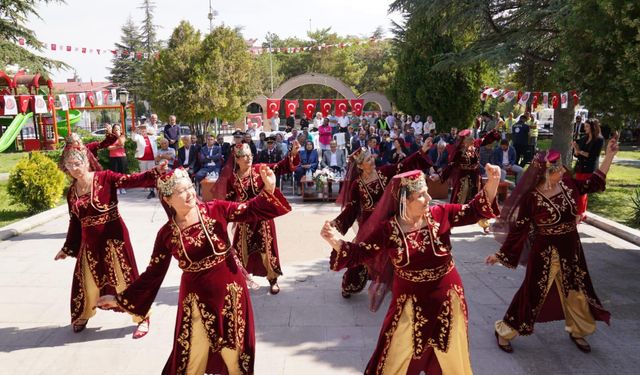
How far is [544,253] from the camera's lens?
4828 mm

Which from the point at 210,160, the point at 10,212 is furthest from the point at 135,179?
the point at 10,212

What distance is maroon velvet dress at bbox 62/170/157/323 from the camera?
521 centimetres

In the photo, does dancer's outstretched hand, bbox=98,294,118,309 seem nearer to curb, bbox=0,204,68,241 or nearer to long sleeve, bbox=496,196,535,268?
long sleeve, bbox=496,196,535,268

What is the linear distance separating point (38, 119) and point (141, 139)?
14258mm

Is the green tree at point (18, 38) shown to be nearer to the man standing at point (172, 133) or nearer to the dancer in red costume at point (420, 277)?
the man standing at point (172, 133)

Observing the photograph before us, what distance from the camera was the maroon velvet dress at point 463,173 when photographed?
907cm

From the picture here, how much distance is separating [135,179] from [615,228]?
8.31 metres

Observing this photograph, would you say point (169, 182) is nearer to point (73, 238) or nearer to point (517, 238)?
point (73, 238)

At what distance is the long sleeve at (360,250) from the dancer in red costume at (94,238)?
8.32 ft

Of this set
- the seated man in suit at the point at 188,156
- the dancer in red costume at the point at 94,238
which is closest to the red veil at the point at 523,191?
the dancer in red costume at the point at 94,238

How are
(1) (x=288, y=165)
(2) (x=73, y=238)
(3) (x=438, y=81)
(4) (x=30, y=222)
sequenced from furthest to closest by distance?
(3) (x=438, y=81)
(4) (x=30, y=222)
(1) (x=288, y=165)
(2) (x=73, y=238)

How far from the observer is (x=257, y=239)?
6535 mm

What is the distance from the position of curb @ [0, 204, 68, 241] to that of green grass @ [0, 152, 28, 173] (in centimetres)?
872

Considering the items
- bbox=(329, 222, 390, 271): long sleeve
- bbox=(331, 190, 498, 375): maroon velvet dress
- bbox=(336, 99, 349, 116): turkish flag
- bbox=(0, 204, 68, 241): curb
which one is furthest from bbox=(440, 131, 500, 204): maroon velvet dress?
bbox=(336, 99, 349, 116): turkish flag
